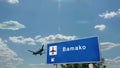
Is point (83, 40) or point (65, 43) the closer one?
point (83, 40)

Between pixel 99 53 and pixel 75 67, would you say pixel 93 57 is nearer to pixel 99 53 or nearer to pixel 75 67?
pixel 99 53

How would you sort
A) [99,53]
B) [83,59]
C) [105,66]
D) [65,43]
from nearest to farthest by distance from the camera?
[99,53]
[83,59]
[65,43]
[105,66]

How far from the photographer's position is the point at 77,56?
60.1 feet

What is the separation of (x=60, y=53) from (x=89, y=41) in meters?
3.21

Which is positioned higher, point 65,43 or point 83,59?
point 65,43

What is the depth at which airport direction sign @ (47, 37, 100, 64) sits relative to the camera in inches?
677

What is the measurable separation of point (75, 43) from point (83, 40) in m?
0.82

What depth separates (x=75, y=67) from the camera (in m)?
61.6

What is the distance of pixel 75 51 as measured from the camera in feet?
60.7

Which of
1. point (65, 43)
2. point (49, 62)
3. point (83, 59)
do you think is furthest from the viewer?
point (49, 62)

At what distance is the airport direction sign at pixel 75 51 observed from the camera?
17.2 meters

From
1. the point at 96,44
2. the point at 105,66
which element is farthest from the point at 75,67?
the point at 96,44

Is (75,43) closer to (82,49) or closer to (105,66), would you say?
(82,49)

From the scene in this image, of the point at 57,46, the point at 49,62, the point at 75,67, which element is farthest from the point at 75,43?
the point at 75,67
